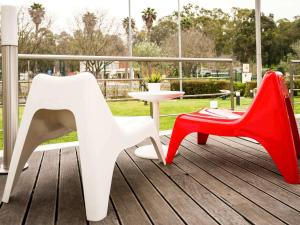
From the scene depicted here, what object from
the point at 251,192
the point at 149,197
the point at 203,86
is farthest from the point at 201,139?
the point at 203,86

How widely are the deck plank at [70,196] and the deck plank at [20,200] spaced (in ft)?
0.51

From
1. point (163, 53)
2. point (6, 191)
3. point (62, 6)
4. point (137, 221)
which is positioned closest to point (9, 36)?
point (6, 191)

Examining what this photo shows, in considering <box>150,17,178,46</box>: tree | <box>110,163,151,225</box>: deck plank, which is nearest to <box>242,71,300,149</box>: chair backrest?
<box>110,163,151,225</box>: deck plank

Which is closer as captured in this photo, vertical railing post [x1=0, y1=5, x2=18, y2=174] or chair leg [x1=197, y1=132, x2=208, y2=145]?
vertical railing post [x1=0, y1=5, x2=18, y2=174]

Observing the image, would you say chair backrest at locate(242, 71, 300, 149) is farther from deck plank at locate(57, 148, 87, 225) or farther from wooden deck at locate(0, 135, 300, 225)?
deck plank at locate(57, 148, 87, 225)

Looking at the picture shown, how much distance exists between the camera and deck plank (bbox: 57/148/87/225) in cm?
139

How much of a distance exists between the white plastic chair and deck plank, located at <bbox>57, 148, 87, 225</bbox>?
0.08m

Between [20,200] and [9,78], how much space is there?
88 centimetres

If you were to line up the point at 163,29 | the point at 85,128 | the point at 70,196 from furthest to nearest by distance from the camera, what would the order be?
1. the point at 163,29
2. the point at 70,196
3. the point at 85,128

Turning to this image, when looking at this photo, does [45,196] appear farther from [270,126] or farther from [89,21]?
[89,21]

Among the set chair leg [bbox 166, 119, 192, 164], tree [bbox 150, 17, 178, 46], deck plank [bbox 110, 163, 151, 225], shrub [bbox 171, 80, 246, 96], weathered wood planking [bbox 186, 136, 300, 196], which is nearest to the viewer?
deck plank [bbox 110, 163, 151, 225]

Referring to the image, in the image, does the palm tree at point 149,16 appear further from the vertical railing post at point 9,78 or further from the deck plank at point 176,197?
the deck plank at point 176,197

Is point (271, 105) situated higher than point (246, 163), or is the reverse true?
point (271, 105)

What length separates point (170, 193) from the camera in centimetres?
167
